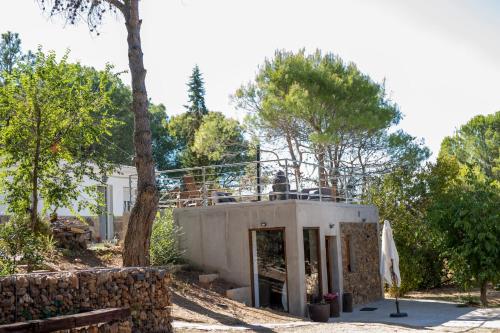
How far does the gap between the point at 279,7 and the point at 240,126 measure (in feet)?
35.2

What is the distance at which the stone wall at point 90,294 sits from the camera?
8000mm

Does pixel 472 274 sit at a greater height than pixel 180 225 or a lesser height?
lesser

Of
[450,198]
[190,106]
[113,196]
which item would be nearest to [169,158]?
[190,106]

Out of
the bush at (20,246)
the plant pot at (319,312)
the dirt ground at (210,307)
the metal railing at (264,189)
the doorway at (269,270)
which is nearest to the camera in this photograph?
the dirt ground at (210,307)

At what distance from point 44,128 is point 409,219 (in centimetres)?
1249

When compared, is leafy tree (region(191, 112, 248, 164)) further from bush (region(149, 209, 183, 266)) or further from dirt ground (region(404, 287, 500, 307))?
bush (region(149, 209, 183, 266))

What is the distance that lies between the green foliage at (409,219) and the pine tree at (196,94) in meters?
17.6

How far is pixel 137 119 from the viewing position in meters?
12.9

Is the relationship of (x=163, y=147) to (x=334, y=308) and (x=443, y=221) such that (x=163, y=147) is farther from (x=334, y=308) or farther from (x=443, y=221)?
(x=334, y=308)

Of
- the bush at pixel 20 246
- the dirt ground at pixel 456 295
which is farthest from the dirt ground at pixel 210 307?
the dirt ground at pixel 456 295

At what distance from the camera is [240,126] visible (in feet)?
85.8

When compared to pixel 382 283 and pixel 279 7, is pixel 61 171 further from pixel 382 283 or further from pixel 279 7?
pixel 382 283

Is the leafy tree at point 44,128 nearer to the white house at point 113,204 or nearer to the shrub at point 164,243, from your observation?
the shrub at point 164,243

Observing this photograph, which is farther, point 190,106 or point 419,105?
point 190,106
